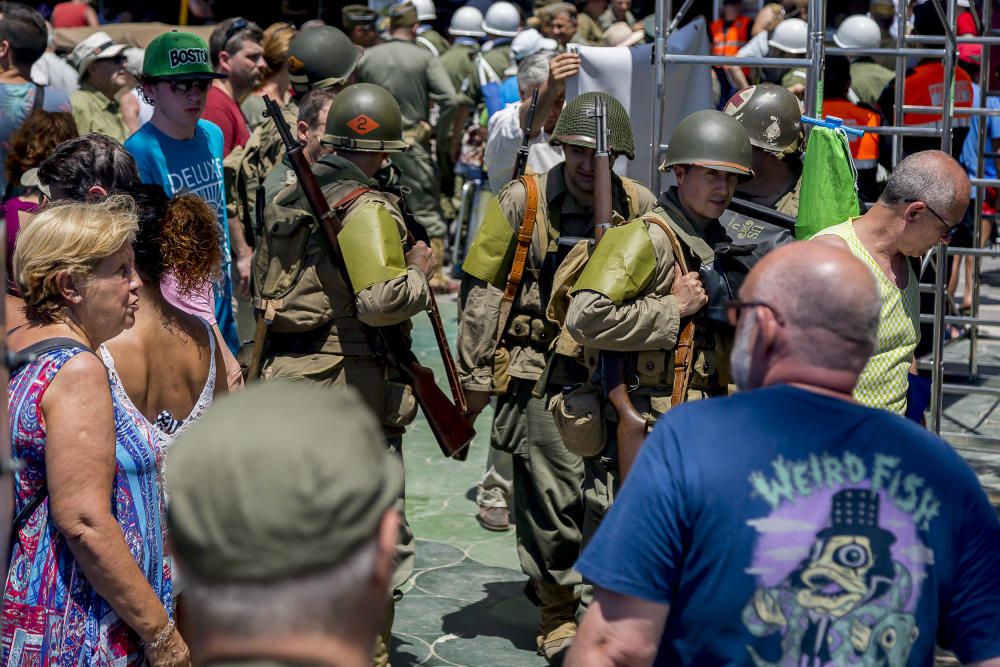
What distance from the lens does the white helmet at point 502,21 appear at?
1299 cm

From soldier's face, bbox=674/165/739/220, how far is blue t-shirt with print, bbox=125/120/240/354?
2.17 m

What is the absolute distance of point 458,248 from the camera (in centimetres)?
1162

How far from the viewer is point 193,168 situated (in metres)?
5.59

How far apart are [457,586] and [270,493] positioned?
4219mm

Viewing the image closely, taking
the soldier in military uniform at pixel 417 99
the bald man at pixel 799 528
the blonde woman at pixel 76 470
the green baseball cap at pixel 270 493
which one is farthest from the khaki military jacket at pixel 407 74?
the green baseball cap at pixel 270 493

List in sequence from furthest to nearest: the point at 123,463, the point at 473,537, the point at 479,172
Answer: the point at 479,172, the point at 473,537, the point at 123,463

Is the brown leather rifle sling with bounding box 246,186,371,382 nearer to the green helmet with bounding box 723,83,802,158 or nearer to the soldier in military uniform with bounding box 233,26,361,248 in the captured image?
the green helmet with bounding box 723,83,802,158

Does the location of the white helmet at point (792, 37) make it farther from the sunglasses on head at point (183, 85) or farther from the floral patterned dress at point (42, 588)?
the floral patterned dress at point (42, 588)

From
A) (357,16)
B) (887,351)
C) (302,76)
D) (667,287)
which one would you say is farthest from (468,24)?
(887,351)

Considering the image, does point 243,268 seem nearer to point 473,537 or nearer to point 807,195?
point 473,537

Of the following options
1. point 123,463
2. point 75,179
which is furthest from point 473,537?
point 123,463

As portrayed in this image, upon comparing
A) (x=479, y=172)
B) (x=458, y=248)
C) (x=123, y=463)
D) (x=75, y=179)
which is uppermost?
(x=75, y=179)

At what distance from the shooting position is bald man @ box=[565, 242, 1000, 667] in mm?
2193

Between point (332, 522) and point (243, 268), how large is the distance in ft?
18.0
